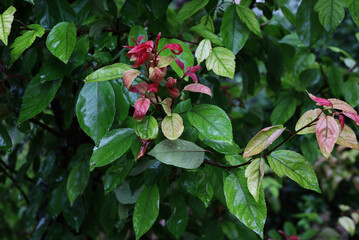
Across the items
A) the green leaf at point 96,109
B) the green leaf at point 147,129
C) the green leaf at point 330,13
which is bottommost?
the green leaf at point 96,109

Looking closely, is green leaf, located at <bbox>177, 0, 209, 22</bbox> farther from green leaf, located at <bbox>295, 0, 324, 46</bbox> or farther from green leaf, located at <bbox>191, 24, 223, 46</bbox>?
green leaf, located at <bbox>295, 0, 324, 46</bbox>

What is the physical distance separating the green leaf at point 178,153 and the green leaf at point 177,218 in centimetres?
28

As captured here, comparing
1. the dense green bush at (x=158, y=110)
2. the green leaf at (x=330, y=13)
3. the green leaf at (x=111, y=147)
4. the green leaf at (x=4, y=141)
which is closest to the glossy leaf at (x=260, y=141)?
the dense green bush at (x=158, y=110)

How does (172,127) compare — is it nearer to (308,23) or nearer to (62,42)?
(62,42)

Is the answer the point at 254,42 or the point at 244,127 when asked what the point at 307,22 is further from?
the point at 244,127

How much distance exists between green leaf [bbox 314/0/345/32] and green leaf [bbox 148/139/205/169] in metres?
0.43

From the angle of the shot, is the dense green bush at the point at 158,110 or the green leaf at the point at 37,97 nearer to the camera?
the dense green bush at the point at 158,110

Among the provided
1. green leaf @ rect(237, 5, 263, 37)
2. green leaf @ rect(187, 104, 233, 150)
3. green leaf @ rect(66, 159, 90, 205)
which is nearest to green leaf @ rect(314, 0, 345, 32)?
green leaf @ rect(237, 5, 263, 37)

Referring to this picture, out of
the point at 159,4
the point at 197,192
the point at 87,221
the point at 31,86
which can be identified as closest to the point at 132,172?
the point at 197,192

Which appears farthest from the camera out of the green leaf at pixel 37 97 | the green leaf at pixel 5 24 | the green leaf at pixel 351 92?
the green leaf at pixel 351 92

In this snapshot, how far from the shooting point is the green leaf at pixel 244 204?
59 centimetres

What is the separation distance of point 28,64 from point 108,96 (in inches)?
13.8

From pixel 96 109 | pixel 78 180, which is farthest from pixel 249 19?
pixel 78 180

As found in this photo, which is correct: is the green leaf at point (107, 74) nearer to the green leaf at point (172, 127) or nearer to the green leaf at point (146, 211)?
the green leaf at point (172, 127)
